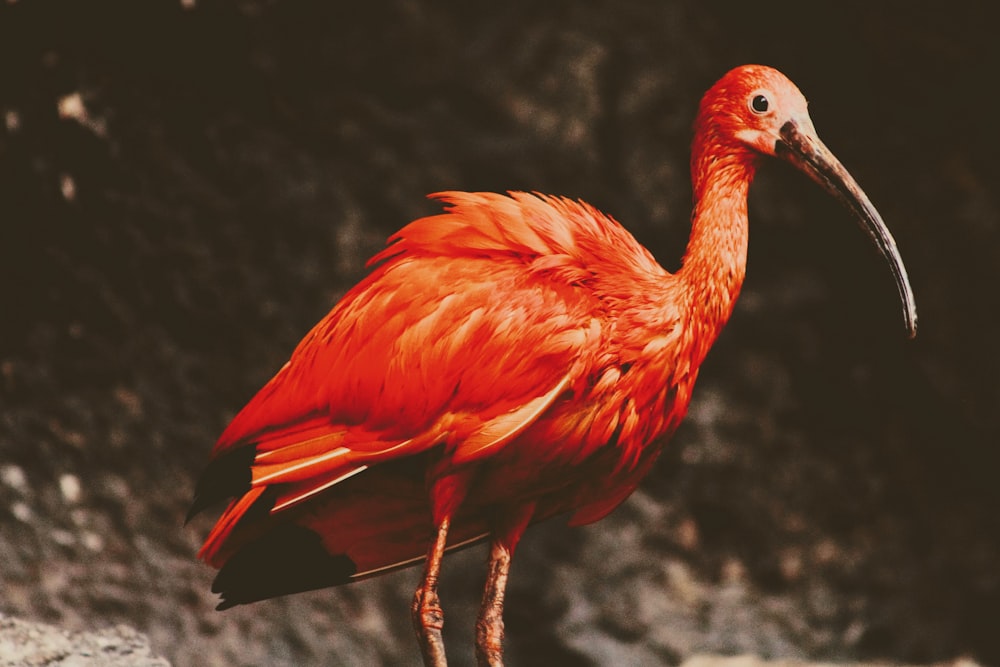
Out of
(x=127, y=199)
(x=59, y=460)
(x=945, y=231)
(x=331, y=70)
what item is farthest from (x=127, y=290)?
(x=945, y=231)

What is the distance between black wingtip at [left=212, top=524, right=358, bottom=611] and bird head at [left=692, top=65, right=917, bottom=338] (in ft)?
3.98

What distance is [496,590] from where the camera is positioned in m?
2.47

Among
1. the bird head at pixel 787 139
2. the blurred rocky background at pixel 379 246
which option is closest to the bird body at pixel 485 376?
the bird head at pixel 787 139

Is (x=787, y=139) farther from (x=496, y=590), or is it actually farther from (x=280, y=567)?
(x=280, y=567)

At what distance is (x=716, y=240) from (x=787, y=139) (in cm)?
25

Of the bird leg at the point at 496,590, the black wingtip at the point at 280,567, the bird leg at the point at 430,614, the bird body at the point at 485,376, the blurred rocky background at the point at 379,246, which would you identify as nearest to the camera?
the bird body at the point at 485,376

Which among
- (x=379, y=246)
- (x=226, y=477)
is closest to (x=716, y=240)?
(x=226, y=477)

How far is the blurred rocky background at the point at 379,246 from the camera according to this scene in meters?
3.37

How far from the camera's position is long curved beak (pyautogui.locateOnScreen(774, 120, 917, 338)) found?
7.74 feet

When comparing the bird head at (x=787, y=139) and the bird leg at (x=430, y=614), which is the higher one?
the bird head at (x=787, y=139)

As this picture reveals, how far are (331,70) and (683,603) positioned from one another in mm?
1894

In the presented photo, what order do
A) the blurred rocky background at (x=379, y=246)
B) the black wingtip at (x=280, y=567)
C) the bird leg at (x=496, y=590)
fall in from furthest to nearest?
1. the blurred rocky background at (x=379, y=246)
2. the black wingtip at (x=280, y=567)
3. the bird leg at (x=496, y=590)

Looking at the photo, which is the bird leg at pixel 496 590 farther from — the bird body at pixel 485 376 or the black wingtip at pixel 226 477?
the black wingtip at pixel 226 477

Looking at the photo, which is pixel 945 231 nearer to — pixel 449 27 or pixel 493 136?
pixel 493 136
